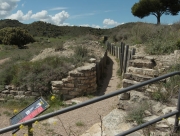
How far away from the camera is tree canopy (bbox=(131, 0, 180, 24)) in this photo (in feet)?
81.2

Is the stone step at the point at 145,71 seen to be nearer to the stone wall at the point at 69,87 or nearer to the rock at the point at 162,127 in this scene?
the stone wall at the point at 69,87

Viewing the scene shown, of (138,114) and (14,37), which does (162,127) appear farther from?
(14,37)

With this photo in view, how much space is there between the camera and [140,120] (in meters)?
3.67

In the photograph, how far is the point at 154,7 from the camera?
2478 cm

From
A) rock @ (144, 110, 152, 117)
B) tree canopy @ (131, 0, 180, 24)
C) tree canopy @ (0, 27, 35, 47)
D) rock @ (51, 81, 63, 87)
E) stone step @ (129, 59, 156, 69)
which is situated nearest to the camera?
rock @ (144, 110, 152, 117)

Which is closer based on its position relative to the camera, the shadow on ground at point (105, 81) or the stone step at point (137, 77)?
the stone step at point (137, 77)

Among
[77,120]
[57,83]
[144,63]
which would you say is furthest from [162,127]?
[57,83]

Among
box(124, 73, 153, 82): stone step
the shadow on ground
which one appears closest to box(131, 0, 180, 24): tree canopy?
the shadow on ground

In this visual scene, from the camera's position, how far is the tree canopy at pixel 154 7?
2475 cm

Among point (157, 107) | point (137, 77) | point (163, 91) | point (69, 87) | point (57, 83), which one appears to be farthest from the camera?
point (69, 87)

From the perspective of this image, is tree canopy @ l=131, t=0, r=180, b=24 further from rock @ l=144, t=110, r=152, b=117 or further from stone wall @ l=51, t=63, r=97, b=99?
rock @ l=144, t=110, r=152, b=117

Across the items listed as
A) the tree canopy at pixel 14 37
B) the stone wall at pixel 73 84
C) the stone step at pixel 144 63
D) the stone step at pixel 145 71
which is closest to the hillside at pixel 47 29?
the tree canopy at pixel 14 37

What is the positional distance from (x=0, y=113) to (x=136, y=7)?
22104 mm

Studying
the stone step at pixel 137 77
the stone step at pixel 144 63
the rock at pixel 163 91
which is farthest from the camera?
the stone step at pixel 144 63
